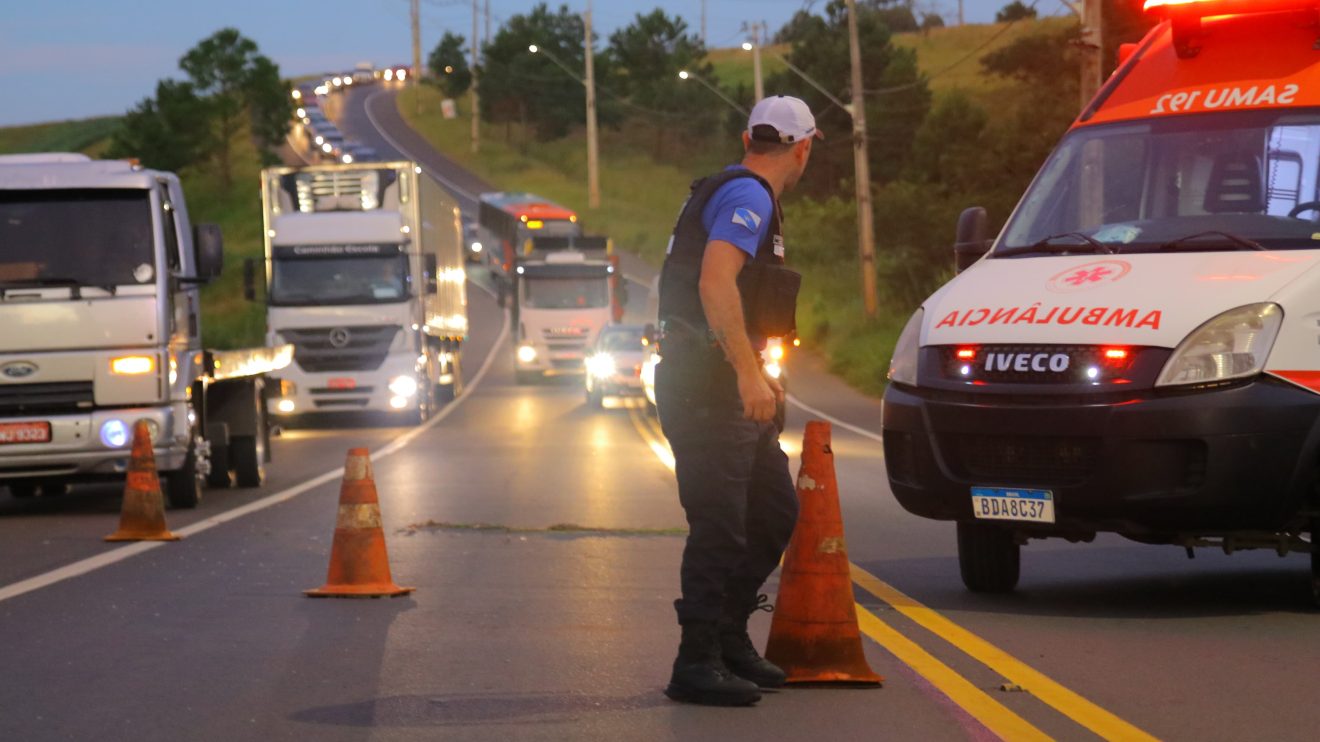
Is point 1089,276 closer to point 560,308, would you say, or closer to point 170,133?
point 560,308

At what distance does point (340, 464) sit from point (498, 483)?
437cm

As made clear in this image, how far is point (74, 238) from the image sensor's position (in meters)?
16.0

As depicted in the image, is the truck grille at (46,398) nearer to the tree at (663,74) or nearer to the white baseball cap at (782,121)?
the white baseball cap at (782,121)

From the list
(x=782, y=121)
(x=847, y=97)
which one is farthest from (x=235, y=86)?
(x=782, y=121)

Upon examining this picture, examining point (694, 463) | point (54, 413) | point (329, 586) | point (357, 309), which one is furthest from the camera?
point (357, 309)

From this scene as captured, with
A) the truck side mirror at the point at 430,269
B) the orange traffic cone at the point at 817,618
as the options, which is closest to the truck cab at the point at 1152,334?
the orange traffic cone at the point at 817,618

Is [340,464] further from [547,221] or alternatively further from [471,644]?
[547,221]

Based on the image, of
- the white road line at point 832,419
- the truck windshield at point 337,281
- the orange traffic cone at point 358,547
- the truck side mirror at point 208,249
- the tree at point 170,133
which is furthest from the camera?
the tree at point 170,133

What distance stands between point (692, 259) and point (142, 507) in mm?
7089

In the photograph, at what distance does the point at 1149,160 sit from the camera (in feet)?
33.8

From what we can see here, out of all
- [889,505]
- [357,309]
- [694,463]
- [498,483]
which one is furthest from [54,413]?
[357,309]

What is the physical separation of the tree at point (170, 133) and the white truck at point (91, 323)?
8812cm

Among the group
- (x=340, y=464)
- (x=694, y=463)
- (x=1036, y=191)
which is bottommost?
(x=340, y=464)

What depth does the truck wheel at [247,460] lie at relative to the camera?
61.9 ft
